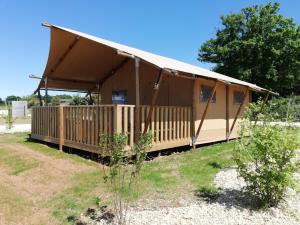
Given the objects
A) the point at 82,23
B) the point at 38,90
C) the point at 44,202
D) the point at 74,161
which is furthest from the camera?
the point at 82,23

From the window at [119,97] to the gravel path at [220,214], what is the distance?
7.25 meters

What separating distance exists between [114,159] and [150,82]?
22.4ft

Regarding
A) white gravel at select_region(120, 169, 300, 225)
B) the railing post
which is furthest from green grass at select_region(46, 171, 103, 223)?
the railing post

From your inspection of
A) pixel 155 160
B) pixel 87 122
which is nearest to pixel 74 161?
pixel 87 122

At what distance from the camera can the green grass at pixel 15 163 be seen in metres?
6.91

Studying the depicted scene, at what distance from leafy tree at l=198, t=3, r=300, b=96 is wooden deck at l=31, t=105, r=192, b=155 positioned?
19.3 metres

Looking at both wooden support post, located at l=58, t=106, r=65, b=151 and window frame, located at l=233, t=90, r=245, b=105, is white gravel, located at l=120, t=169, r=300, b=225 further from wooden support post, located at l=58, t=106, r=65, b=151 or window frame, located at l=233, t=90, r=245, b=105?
window frame, located at l=233, t=90, r=245, b=105

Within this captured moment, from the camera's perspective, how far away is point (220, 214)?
4336mm

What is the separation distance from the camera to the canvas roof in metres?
8.45

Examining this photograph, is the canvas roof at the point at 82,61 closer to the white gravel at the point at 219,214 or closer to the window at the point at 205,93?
the window at the point at 205,93

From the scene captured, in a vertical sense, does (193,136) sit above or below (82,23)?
below

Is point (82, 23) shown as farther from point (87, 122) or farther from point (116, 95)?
point (87, 122)

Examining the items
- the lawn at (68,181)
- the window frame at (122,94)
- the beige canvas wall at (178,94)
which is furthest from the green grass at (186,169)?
the window frame at (122,94)

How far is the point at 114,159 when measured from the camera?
4.01 metres
